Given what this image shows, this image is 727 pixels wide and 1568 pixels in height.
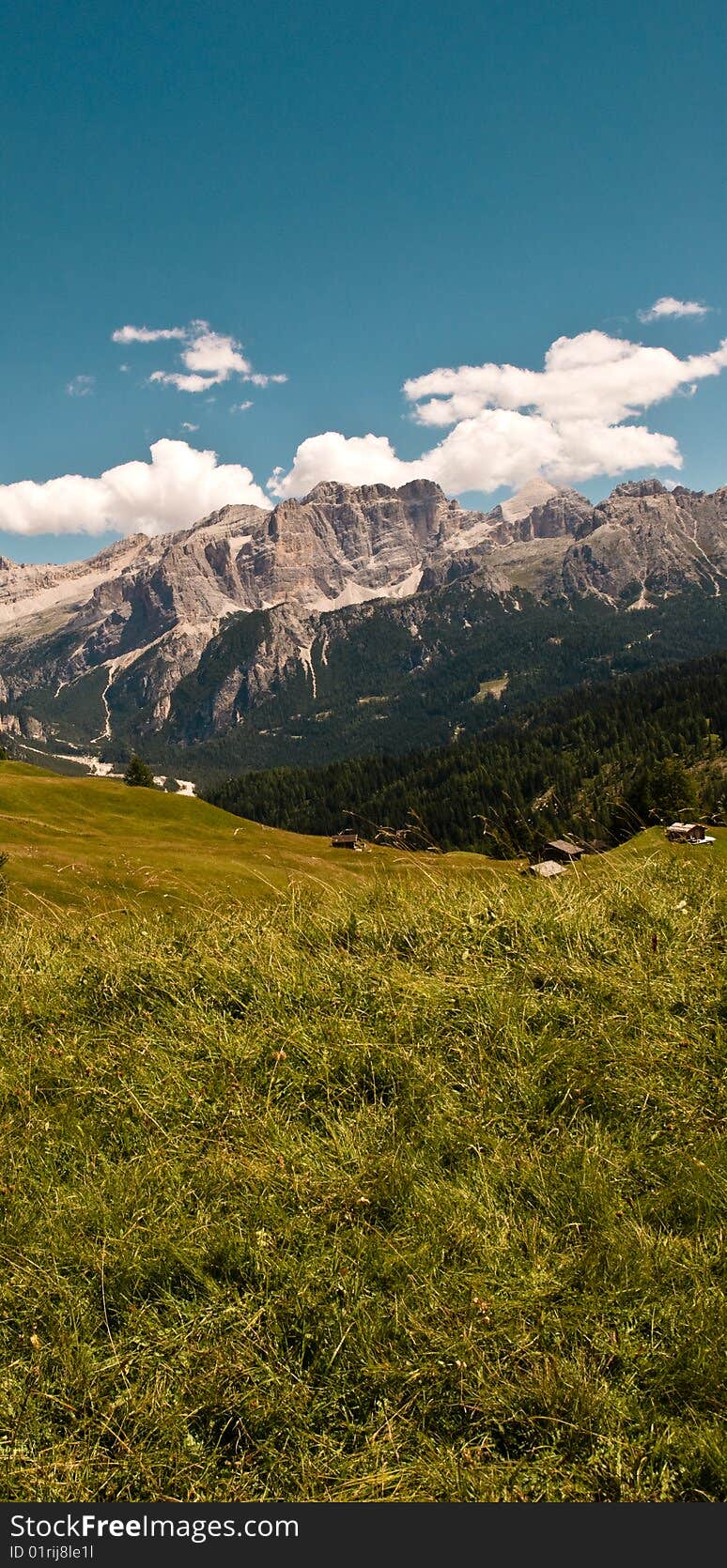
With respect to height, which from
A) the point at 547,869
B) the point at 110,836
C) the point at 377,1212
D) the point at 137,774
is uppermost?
the point at 137,774

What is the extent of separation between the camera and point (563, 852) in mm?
10586

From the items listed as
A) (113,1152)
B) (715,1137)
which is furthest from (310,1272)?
(715,1137)

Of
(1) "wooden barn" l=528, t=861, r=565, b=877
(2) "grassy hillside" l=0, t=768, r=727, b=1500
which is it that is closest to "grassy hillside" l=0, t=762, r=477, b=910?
(1) "wooden barn" l=528, t=861, r=565, b=877

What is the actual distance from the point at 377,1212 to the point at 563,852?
6.93m

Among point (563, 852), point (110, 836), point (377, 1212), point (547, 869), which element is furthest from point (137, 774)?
point (377, 1212)

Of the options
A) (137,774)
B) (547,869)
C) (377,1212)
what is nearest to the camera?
(377,1212)

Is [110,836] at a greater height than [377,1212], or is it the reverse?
[377,1212]

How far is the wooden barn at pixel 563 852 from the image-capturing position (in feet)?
33.5

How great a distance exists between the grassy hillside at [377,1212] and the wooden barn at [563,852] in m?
2.71

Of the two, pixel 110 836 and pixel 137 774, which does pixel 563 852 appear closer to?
pixel 110 836

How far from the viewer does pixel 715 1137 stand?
4699mm

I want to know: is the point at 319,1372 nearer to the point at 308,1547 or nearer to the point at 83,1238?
the point at 308,1547

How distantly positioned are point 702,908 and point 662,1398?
14.2 feet

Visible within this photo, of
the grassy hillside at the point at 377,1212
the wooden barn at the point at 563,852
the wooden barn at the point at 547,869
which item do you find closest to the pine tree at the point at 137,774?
the wooden barn at the point at 563,852
